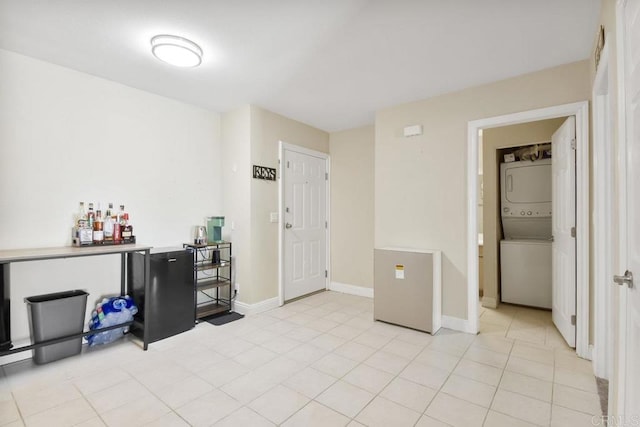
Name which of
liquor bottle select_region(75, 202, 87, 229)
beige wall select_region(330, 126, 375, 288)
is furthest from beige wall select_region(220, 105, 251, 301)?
beige wall select_region(330, 126, 375, 288)

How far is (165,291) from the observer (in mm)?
2834

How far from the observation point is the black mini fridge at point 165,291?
274cm

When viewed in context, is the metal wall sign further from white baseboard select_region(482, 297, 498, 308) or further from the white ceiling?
white baseboard select_region(482, 297, 498, 308)

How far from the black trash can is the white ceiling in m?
2.03

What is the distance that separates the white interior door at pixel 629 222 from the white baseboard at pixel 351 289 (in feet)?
10.1

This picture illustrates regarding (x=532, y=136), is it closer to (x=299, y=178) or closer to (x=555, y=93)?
(x=555, y=93)

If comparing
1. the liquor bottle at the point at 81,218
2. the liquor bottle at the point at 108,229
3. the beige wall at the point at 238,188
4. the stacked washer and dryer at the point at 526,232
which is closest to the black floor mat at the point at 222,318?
the beige wall at the point at 238,188

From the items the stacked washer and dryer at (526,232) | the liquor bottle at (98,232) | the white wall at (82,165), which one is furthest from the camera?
the stacked washer and dryer at (526,232)

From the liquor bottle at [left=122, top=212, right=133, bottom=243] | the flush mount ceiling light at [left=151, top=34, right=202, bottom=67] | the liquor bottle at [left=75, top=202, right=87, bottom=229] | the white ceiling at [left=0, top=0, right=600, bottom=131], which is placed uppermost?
the white ceiling at [left=0, top=0, right=600, bottom=131]

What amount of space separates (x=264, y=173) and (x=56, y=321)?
7.86 feet

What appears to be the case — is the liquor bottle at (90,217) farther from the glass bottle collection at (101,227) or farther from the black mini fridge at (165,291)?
the black mini fridge at (165,291)

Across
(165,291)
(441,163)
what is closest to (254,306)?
(165,291)

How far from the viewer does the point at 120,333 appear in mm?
2791

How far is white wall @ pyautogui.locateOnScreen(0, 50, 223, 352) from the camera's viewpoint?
238 cm
